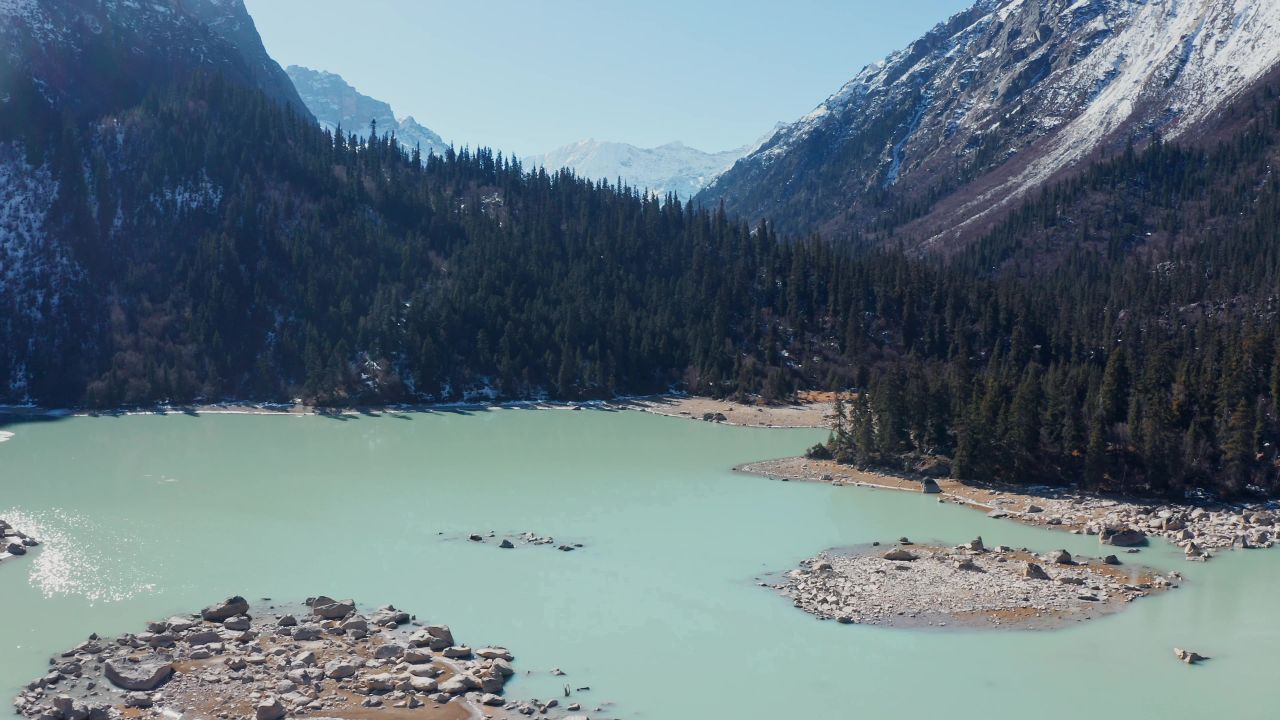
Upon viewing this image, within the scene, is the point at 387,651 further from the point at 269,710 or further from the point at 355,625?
the point at 269,710

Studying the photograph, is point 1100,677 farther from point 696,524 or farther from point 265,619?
point 265,619

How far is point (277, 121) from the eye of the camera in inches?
5502

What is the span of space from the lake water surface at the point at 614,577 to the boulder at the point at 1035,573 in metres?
3.71

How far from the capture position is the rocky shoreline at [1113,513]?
4322cm

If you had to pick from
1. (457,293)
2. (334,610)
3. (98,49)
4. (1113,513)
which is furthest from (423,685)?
(98,49)

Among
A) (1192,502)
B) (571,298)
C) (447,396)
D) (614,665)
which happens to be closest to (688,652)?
(614,665)

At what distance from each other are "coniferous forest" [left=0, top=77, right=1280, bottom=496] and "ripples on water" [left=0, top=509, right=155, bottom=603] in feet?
137

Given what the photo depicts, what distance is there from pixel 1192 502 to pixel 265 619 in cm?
4395

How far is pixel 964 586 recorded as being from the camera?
36.2m

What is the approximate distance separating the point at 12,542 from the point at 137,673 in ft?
59.1

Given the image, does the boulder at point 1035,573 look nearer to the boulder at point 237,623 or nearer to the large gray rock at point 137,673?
the boulder at point 237,623

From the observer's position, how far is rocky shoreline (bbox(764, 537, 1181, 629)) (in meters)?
33.3

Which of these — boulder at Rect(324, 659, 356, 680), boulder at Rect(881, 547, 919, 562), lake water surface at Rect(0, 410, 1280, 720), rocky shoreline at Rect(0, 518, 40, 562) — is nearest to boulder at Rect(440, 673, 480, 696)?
lake water surface at Rect(0, 410, 1280, 720)

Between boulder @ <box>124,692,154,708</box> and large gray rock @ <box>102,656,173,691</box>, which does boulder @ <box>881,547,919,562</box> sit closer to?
large gray rock @ <box>102,656,173,691</box>
